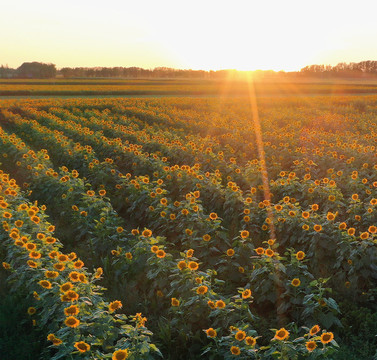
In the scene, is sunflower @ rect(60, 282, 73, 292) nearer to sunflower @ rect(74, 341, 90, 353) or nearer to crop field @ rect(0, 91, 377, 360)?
crop field @ rect(0, 91, 377, 360)

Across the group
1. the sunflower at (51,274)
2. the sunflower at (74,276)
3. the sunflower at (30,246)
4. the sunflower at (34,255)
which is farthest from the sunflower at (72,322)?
the sunflower at (30,246)

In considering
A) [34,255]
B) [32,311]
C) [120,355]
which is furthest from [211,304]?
[34,255]

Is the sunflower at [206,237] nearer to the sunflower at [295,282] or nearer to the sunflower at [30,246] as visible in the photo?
the sunflower at [295,282]

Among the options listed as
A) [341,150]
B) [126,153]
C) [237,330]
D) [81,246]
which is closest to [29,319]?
[81,246]

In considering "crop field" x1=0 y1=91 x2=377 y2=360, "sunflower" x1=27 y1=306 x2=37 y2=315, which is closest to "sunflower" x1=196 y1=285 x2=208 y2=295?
"crop field" x1=0 y1=91 x2=377 y2=360

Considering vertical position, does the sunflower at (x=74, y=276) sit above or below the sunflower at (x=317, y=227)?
above

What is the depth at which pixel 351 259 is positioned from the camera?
5.87 m

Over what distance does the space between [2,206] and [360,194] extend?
24.9 ft

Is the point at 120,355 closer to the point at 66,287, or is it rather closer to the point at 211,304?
the point at 66,287

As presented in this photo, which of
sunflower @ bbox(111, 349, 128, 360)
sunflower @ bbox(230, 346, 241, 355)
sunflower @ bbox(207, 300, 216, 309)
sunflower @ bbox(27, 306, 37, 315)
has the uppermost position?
sunflower @ bbox(111, 349, 128, 360)

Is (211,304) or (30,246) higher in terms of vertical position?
(30,246)

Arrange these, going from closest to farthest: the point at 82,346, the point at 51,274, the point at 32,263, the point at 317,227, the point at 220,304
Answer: the point at 82,346, the point at 220,304, the point at 51,274, the point at 32,263, the point at 317,227

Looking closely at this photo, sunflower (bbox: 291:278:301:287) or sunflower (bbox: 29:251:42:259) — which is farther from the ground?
sunflower (bbox: 29:251:42:259)

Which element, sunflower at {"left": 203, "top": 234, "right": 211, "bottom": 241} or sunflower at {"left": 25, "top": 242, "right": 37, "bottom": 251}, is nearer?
sunflower at {"left": 25, "top": 242, "right": 37, "bottom": 251}
